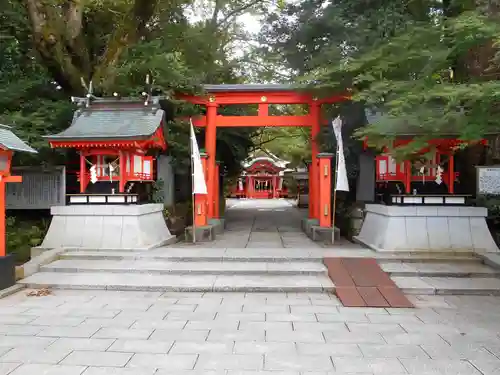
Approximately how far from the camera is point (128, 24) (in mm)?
10680

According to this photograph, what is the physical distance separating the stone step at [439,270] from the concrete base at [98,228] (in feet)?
17.4

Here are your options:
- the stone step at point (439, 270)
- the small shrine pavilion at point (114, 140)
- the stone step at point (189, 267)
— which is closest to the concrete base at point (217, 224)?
the small shrine pavilion at point (114, 140)

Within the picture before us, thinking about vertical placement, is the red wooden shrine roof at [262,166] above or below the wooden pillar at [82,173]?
above

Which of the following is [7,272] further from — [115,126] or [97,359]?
[115,126]

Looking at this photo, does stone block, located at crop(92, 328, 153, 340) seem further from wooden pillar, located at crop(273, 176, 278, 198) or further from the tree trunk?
wooden pillar, located at crop(273, 176, 278, 198)

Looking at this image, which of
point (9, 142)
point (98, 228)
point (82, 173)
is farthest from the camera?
point (82, 173)

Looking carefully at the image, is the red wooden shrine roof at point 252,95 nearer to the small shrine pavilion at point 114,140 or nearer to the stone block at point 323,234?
the small shrine pavilion at point 114,140

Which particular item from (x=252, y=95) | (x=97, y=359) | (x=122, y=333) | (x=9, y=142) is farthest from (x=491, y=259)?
(x=9, y=142)

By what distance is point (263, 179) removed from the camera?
131 feet

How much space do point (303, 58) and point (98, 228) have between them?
8678mm

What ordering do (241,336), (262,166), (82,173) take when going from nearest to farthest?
(241,336) → (82,173) → (262,166)

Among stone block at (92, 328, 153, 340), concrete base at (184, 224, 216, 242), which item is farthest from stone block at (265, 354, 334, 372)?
concrete base at (184, 224, 216, 242)

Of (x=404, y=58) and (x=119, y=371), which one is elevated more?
(x=404, y=58)

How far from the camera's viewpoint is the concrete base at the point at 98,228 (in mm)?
9234
